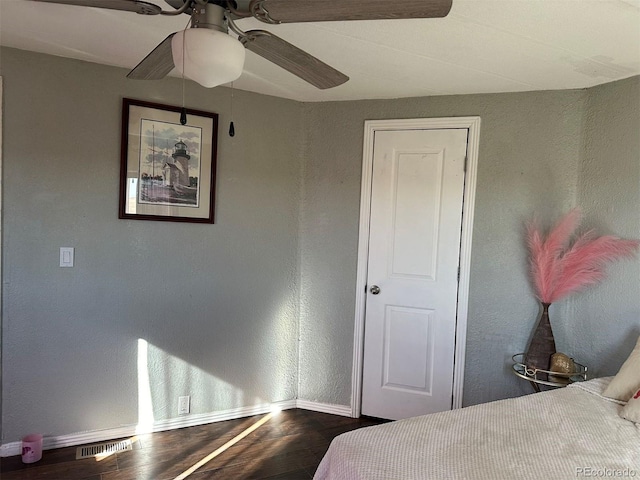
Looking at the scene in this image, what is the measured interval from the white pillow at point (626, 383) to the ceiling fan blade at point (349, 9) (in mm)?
1633

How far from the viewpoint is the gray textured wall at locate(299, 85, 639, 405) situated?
8.14 ft

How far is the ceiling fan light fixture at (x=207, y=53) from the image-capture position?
3.72ft

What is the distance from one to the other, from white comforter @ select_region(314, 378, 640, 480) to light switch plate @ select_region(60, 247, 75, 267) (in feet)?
5.77

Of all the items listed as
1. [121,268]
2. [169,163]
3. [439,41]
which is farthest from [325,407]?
[439,41]

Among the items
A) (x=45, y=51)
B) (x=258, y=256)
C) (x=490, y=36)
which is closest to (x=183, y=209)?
(x=258, y=256)

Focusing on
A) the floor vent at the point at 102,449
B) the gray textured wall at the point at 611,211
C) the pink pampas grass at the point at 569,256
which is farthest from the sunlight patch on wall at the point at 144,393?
the gray textured wall at the point at 611,211

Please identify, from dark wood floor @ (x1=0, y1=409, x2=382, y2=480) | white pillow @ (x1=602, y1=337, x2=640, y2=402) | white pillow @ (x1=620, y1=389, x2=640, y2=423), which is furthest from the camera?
dark wood floor @ (x1=0, y1=409, x2=382, y2=480)

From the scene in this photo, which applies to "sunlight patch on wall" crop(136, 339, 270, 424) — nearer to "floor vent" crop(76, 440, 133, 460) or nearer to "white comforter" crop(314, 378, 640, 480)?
"floor vent" crop(76, 440, 133, 460)

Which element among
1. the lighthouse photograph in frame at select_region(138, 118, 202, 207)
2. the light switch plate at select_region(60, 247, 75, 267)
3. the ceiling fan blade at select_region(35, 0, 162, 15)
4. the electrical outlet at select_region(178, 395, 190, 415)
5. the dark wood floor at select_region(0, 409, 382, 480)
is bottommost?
the dark wood floor at select_region(0, 409, 382, 480)

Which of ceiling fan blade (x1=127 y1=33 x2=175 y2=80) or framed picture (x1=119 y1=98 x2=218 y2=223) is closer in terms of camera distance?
ceiling fan blade (x1=127 y1=33 x2=175 y2=80)

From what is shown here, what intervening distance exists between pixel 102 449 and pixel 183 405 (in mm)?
483

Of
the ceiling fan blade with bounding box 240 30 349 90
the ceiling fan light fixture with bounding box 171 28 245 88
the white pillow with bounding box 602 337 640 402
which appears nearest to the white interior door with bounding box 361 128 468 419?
the white pillow with bounding box 602 337 640 402

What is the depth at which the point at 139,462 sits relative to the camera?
2283mm

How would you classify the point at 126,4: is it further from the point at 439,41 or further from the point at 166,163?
the point at 166,163
